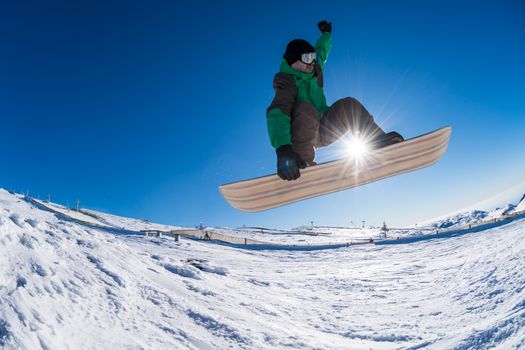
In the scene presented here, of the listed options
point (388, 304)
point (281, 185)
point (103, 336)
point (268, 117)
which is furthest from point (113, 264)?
point (388, 304)

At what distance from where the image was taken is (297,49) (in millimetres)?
3375

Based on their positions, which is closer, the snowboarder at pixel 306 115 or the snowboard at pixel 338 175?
the snowboarder at pixel 306 115

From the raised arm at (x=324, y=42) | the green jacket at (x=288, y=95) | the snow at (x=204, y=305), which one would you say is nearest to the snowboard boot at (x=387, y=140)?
the green jacket at (x=288, y=95)

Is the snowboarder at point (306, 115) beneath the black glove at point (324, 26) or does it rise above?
beneath

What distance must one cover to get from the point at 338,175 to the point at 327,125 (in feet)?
2.39

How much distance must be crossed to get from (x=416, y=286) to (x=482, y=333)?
5767mm

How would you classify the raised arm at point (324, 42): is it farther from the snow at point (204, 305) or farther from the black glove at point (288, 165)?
the snow at point (204, 305)

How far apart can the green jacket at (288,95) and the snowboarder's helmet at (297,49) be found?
10 cm

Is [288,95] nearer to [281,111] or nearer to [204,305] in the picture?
[281,111]

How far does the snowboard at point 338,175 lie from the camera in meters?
4.14

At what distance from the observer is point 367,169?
4434 millimetres

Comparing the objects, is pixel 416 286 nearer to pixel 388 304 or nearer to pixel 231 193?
pixel 388 304

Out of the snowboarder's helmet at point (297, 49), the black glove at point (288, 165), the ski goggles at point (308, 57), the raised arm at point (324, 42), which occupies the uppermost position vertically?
the raised arm at point (324, 42)

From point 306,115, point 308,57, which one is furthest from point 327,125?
point 308,57
